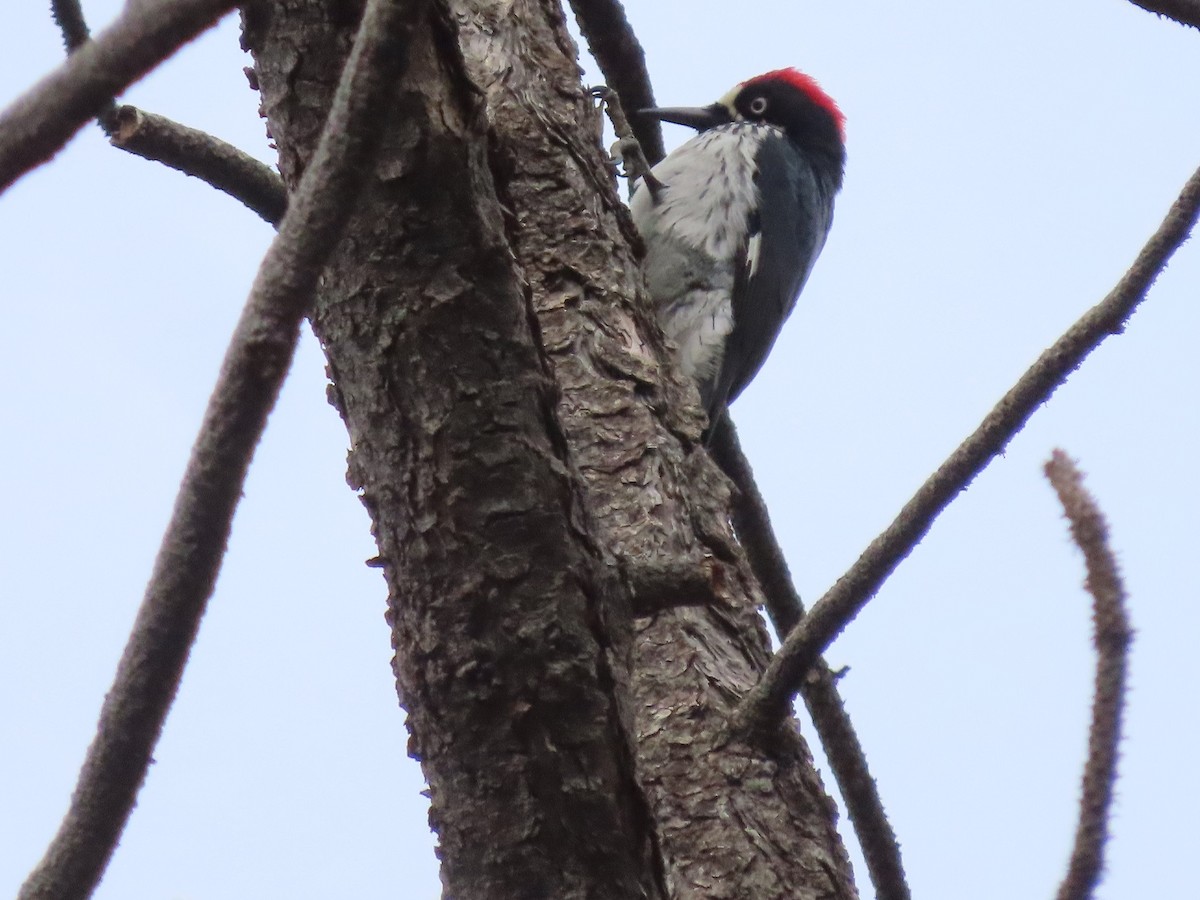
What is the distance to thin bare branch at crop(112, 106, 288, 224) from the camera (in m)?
2.90

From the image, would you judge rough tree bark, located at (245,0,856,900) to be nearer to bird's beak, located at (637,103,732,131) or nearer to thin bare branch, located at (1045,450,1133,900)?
thin bare branch, located at (1045,450,1133,900)

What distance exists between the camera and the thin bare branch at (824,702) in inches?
105

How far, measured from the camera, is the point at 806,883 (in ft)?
7.96

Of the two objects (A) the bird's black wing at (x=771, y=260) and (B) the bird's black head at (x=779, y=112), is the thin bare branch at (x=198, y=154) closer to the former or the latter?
(A) the bird's black wing at (x=771, y=260)

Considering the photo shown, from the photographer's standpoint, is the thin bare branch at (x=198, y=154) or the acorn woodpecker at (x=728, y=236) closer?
the thin bare branch at (x=198, y=154)

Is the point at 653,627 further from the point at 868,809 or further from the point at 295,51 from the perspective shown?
the point at 295,51

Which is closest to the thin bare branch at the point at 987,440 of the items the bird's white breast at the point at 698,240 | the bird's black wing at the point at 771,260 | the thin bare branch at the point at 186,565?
the thin bare branch at the point at 186,565

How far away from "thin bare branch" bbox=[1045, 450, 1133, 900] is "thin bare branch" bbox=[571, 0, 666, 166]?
2864 millimetres

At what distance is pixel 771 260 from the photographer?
5082 millimetres

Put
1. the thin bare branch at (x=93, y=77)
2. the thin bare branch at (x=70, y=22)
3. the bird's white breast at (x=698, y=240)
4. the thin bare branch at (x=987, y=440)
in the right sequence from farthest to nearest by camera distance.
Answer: the bird's white breast at (x=698, y=240), the thin bare branch at (x=70, y=22), the thin bare branch at (x=987, y=440), the thin bare branch at (x=93, y=77)

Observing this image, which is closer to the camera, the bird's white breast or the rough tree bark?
the rough tree bark

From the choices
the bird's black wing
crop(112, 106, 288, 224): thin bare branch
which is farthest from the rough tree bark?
the bird's black wing

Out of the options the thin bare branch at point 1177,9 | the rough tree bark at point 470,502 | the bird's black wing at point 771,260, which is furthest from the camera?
the bird's black wing at point 771,260

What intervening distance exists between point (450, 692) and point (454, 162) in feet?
2.10
